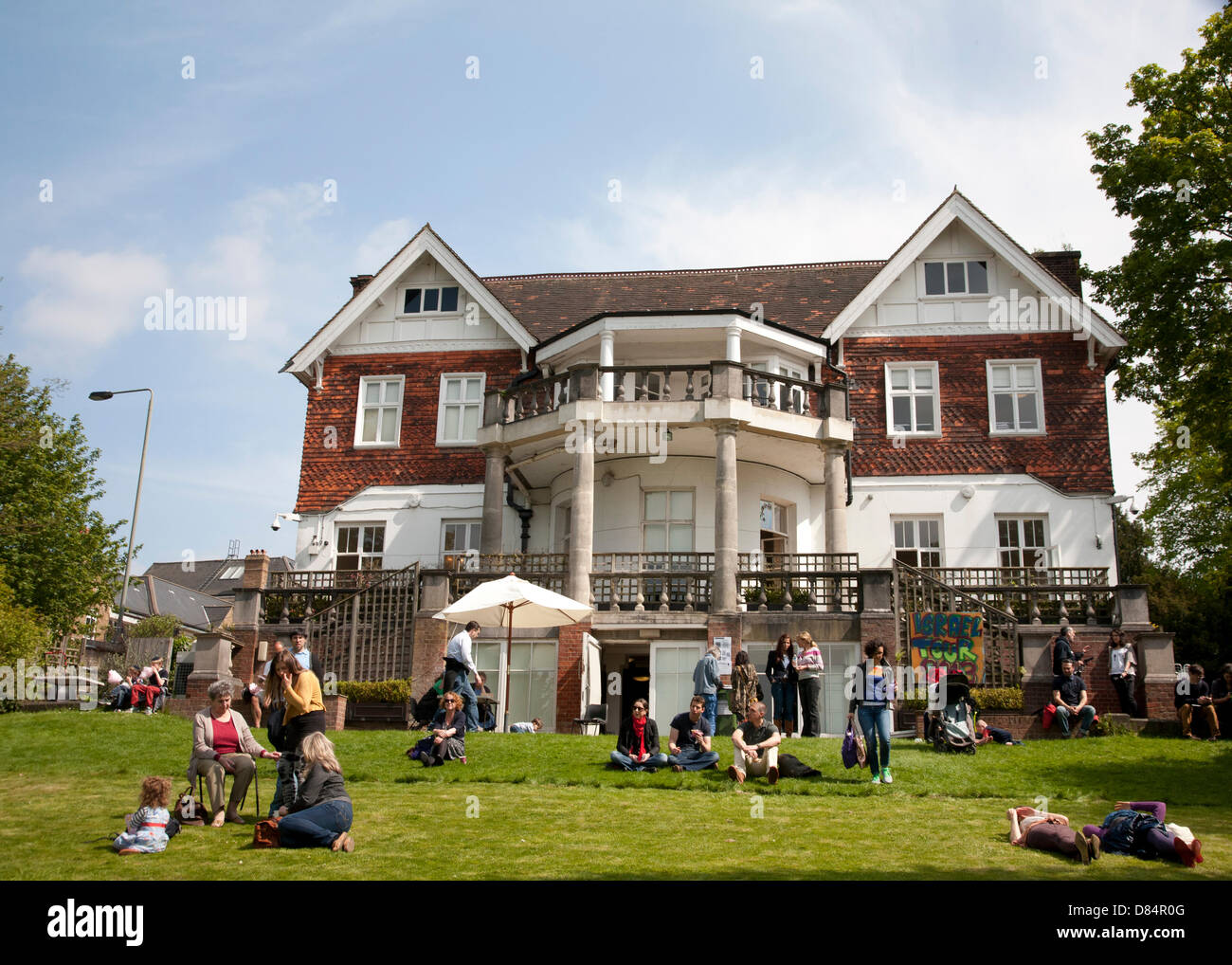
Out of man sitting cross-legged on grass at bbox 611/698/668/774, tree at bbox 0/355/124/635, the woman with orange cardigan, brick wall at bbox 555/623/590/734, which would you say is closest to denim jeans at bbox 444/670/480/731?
man sitting cross-legged on grass at bbox 611/698/668/774

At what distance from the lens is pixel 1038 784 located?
1436cm

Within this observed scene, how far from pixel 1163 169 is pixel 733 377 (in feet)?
31.7

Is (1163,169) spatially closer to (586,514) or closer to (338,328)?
(586,514)

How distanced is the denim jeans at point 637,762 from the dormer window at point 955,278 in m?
17.4

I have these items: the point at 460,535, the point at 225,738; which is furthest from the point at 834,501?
the point at 225,738

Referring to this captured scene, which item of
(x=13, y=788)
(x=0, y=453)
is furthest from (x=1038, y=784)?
(x=0, y=453)

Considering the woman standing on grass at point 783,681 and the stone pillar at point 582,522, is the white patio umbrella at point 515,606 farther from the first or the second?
the woman standing on grass at point 783,681

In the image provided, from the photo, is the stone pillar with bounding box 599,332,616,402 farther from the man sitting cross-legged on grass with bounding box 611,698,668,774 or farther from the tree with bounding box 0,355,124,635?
the tree with bounding box 0,355,124,635

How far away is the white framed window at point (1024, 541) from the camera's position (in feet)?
86.6

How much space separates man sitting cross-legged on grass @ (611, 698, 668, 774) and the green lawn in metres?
0.33

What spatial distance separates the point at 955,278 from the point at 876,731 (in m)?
17.3

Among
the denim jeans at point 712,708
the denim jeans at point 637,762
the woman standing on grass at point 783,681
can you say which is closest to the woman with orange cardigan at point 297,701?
the denim jeans at point 637,762

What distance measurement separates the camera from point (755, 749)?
47.8ft

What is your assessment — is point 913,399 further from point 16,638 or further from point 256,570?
point 16,638
